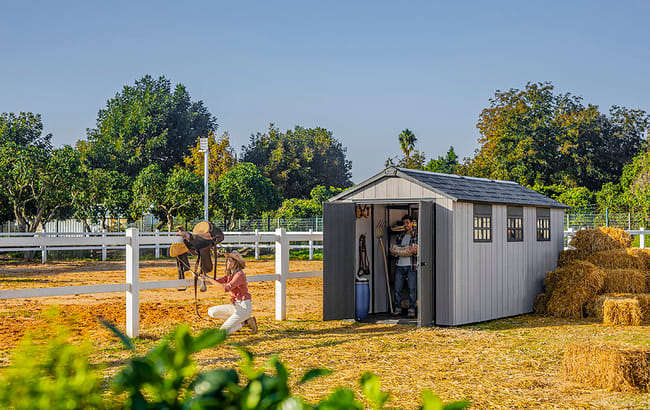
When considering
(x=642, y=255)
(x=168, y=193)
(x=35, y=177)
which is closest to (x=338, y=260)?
(x=642, y=255)

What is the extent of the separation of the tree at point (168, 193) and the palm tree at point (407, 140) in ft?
80.7

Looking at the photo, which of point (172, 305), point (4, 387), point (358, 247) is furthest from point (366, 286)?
point (4, 387)

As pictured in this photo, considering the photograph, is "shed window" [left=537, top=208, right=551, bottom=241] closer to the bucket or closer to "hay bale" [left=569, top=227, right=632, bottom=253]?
"hay bale" [left=569, top=227, right=632, bottom=253]

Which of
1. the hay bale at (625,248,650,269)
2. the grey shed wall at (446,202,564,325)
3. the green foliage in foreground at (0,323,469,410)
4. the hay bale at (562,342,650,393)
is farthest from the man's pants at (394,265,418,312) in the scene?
the green foliage in foreground at (0,323,469,410)

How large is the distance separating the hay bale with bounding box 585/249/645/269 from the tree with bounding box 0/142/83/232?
840 inches

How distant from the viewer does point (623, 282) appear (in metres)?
11.6

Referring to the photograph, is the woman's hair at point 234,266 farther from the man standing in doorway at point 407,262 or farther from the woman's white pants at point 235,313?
the man standing in doorway at point 407,262

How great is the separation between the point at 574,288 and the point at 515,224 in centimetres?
139

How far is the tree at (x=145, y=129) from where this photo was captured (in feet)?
151

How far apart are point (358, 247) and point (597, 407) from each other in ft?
19.5

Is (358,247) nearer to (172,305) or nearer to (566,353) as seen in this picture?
(172,305)

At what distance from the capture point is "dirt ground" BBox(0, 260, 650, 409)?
6.14 metres

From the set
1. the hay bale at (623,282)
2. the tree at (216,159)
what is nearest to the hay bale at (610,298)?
the hay bale at (623,282)

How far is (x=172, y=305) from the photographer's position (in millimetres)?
12234
